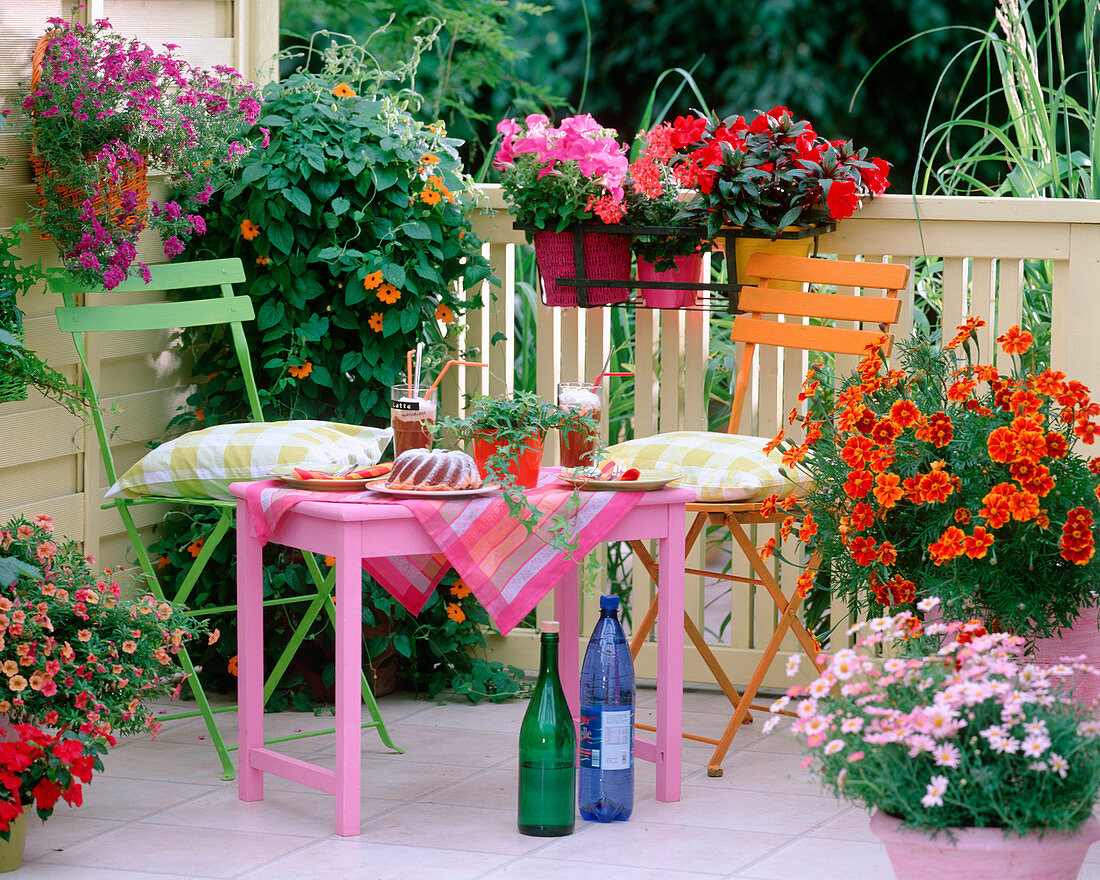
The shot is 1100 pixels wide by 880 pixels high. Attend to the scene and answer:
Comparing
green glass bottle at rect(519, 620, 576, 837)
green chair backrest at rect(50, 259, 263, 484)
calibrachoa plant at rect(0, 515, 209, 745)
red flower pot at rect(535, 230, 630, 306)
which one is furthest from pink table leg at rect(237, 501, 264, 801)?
red flower pot at rect(535, 230, 630, 306)

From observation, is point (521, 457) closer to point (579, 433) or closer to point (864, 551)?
point (579, 433)

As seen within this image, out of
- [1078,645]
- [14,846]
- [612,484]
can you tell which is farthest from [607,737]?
[14,846]

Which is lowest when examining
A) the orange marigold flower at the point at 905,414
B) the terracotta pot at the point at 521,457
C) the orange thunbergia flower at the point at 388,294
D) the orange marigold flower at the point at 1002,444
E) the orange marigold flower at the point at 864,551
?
the orange marigold flower at the point at 864,551

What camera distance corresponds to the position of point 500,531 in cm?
315

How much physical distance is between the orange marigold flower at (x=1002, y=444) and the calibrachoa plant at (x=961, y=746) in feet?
1.95

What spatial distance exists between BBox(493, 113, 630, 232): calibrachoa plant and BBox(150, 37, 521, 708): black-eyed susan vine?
207 mm

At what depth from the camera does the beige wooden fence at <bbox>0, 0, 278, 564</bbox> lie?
365cm

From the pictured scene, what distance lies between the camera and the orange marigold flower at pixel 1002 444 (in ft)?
9.77

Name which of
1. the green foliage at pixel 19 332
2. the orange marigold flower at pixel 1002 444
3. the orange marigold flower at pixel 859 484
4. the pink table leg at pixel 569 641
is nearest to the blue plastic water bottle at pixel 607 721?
the pink table leg at pixel 569 641

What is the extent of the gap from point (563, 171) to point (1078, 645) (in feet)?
5.58

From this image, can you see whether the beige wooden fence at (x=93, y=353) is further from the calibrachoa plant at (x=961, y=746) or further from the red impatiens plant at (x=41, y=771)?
the calibrachoa plant at (x=961, y=746)

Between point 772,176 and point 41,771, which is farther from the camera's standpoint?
point 772,176

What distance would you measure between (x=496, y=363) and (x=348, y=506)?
1557mm

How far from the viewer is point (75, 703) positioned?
3012 millimetres
